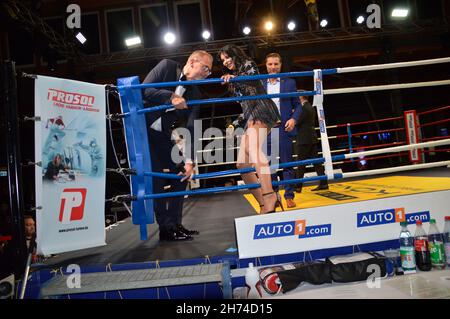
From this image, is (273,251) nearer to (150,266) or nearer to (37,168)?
(150,266)

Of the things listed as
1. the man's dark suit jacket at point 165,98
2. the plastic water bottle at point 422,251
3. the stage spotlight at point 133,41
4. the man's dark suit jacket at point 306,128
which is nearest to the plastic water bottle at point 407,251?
the plastic water bottle at point 422,251

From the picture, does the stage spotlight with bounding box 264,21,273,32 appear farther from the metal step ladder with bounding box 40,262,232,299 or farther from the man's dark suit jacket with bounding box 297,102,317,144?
the metal step ladder with bounding box 40,262,232,299

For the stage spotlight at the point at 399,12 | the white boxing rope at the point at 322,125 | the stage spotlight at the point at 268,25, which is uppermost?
the stage spotlight at the point at 399,12

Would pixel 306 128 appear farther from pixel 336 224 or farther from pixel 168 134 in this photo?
pixel 336 224

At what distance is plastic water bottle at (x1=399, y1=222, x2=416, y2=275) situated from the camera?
1966 millimetres

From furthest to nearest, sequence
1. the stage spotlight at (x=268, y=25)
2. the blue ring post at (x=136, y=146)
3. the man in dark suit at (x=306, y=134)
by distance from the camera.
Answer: the stage spotlight at (x=268, y=25) < the man in dark suit at (x=306, y=134) < the blue ring post at (x=136, y=146)

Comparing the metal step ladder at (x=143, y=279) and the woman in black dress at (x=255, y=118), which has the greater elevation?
the woman in black dress at (x=255, y=118)

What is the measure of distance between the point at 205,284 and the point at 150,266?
35cm

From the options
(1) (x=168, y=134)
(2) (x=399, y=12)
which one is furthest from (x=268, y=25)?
(1) (x=168, y=134)

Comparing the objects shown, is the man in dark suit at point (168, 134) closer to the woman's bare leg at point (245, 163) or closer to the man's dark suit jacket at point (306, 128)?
the woman's bare leg at point (245, 163)

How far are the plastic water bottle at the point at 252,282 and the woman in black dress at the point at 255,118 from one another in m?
0.57

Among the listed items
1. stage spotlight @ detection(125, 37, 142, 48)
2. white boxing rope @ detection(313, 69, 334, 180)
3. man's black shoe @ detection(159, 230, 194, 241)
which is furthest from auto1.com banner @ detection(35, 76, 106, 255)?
stage spotlight @ detection(125, 37, 142, 48)

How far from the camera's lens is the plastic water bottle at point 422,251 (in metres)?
2.00

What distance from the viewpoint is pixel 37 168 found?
1.90 meters
